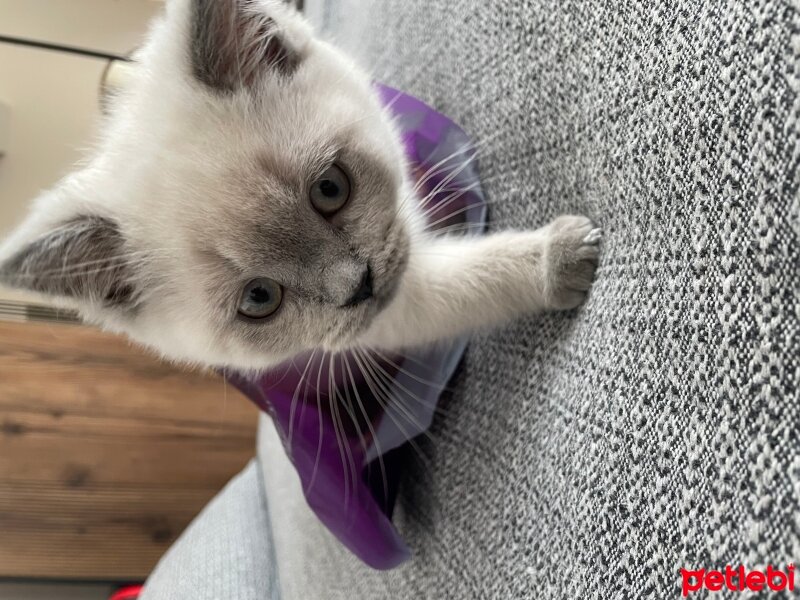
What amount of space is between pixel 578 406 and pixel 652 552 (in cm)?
15

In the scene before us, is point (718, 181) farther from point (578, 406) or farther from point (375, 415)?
point (375, 415)

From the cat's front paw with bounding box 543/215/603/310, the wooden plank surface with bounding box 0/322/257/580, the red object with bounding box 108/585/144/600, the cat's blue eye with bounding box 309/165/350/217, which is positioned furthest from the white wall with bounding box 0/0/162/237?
the cat's front paw with bounding box 543/215/603/310

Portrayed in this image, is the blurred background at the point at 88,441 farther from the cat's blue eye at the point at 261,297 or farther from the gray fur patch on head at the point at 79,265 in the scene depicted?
the cat's blue eye at the point at 261,297

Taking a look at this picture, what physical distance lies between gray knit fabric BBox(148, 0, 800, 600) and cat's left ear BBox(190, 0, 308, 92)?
0.81ft

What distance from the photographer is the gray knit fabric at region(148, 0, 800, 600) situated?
0.40 m

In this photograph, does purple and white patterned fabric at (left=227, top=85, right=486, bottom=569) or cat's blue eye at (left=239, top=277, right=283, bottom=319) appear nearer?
cat's blue eye at (left=239, top=277, right=283, bottom=319)

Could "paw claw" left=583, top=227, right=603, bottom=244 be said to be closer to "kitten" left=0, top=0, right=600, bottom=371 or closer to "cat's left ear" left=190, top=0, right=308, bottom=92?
"kitten" left=0, top=0, right=600, bottom=371

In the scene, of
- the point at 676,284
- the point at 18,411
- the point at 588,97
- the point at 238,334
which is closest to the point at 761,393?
the point at 676,284

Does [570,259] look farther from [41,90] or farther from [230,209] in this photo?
[41,90]

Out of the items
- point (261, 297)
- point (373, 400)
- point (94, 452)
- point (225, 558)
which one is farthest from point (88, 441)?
point (261, 297)

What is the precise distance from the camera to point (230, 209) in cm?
70

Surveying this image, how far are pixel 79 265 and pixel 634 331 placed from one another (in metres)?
0.58

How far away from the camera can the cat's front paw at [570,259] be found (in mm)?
636

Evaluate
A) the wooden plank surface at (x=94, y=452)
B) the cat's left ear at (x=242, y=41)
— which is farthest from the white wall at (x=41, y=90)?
the cat's left ear at (x=242, y=41)
